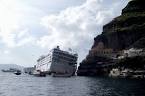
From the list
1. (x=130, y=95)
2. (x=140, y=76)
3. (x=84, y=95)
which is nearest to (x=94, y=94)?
(x=84, y=95)

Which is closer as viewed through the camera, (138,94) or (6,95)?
(6,95)

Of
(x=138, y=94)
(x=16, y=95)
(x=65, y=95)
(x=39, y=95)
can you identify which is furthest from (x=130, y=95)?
(x=16, y=95)

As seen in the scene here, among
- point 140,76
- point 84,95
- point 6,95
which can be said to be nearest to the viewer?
point 6,95

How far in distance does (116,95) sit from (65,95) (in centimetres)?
1303

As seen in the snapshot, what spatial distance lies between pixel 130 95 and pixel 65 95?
16194 mm

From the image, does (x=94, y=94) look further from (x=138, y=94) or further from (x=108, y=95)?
(x=138, y=94)

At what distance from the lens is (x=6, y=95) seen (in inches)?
3054

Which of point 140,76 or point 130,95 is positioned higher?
point 140,76

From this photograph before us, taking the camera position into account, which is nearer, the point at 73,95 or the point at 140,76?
the point at 73,95

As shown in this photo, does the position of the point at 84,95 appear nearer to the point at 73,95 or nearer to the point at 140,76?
the point at 73,95

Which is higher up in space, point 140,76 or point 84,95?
point 140,76

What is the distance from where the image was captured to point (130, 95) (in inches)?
3216

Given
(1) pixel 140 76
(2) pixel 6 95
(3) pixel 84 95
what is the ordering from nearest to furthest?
(2) pixel 6 95 → (3) pixel 84 95 → (1) pixel 140 76

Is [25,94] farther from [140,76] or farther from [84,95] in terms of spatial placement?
[140,76]
